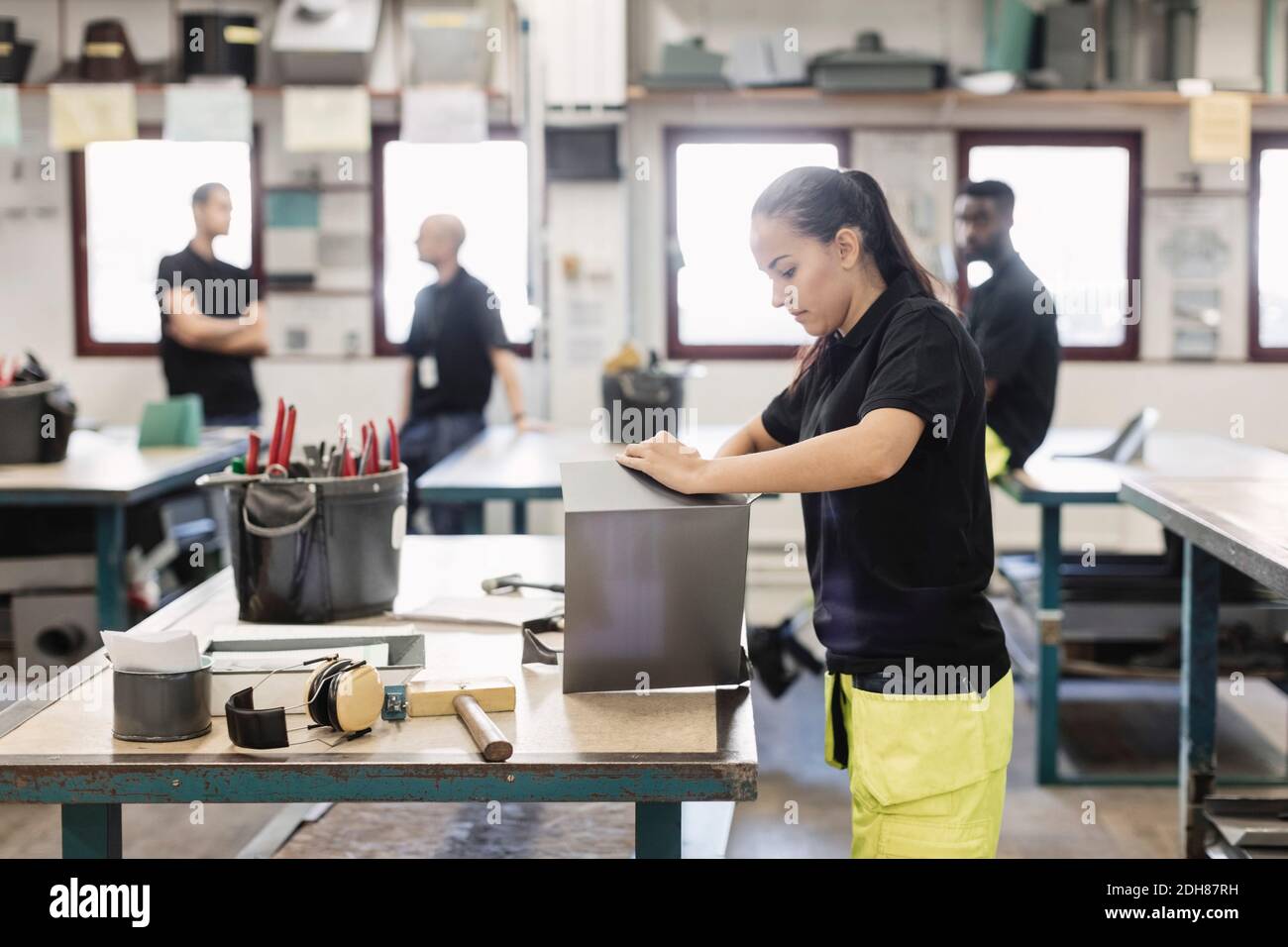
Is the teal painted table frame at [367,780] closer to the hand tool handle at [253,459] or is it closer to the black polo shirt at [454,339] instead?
the hand tool handle at [253,459]

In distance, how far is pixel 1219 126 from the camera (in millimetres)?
5555

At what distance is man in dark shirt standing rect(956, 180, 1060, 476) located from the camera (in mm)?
3775

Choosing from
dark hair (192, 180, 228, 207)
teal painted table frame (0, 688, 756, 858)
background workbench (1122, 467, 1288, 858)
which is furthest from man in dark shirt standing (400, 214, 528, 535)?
teal painted table frame (0, 688, 756, 858)

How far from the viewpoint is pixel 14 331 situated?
6.05m

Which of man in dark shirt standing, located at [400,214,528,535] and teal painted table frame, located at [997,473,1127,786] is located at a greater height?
man in dark shirt standing, located at [400,214,528,535]

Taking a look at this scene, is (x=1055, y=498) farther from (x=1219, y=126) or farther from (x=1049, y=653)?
(x=1219, y=126)

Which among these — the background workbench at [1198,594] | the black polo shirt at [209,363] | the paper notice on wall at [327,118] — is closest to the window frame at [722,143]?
the paper notice on wall at [327,118]

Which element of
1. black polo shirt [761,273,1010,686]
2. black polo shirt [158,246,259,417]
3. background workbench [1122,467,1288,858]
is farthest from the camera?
black polo shirt [158,246,259,417]

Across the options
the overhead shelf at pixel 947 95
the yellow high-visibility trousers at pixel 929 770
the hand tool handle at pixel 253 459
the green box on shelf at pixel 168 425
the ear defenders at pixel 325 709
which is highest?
the overhead shelf at pixel 947 95

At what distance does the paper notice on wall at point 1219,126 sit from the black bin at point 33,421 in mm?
4366

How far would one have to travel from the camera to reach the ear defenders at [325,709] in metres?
1.46

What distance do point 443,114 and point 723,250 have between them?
1318mm

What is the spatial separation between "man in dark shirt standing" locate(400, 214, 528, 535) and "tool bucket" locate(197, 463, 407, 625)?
8.54 ft

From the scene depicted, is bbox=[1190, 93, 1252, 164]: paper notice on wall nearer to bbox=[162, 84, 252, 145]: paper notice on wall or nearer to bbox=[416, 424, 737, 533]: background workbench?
bbox=[416, 424, 737, 533]: background workbench
